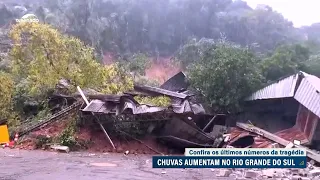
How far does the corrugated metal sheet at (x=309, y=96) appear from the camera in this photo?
1316 cm

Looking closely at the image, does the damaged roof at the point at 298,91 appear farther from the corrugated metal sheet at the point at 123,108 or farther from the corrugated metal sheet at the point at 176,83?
the corrugated metal sheet at the point at 176,83

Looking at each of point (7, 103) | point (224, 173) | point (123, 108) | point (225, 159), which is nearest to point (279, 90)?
point (123, 108)

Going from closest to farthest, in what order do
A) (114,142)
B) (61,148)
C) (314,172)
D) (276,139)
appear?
1. (314,172)
2. (61,148)
3. (276,139)
4. (114,142)

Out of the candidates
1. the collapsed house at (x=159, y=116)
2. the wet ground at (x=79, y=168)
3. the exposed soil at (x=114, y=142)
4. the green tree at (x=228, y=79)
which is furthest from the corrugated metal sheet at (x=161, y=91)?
the wet ground at (x=79, y=168)

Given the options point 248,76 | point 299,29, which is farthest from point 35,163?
point 299,29

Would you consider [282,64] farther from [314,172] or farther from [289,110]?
[314,172]

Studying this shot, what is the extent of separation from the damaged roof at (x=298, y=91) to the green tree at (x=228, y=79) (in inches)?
32.6

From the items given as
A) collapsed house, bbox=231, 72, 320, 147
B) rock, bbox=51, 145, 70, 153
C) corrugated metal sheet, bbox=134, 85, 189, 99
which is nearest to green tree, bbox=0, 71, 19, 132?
rock, bbox=51, 145, 70, 153

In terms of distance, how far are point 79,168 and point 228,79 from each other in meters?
11.4

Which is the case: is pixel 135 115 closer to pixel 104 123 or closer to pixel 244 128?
pixel 104 123

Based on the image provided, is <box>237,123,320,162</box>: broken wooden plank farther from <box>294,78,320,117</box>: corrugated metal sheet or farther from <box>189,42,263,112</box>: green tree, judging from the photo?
<box>189,42,263,112</box>: green tree

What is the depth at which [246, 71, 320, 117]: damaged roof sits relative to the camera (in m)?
13.4

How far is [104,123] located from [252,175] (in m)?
7.71

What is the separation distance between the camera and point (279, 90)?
681 inches
